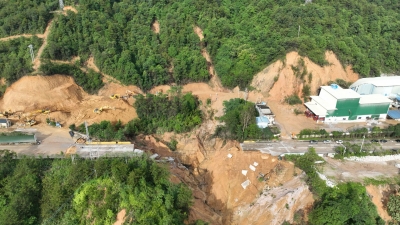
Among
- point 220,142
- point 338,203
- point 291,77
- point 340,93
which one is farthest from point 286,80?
point 338,203

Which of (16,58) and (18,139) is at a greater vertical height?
(16,58)

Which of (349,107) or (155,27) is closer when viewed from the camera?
(349,107)

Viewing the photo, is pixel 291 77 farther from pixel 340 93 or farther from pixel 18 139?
pixel 18 139

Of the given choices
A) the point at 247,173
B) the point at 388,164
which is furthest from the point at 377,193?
the point at 247,173

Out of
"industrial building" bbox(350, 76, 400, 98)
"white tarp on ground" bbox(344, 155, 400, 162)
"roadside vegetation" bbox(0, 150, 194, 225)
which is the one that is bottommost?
"white tarp on ground" bbox(344, 155, 400, 162)

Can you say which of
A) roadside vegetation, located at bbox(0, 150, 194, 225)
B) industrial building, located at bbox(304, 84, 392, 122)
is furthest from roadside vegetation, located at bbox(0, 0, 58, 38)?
industrial building, located at bbox(304, 84, 392, 122)

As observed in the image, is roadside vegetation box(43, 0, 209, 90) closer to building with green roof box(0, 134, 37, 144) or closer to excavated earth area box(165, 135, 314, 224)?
building with green roof box(0, 134, 37, 144)
